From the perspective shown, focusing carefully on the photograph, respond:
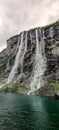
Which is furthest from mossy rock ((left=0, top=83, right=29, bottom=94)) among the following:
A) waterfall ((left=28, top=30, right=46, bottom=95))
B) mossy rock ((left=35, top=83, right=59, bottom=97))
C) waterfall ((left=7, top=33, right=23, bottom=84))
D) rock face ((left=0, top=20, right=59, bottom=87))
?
mossy rock ((left=35, top=83, right=59, bottom=97))

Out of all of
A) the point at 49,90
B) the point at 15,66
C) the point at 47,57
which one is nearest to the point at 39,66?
the point at 47,57

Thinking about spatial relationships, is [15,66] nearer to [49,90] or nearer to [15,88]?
[15,88]

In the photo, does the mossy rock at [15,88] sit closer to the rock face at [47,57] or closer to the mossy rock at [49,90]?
the rock face at [47,57]

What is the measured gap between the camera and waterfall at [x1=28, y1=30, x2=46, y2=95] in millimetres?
144938

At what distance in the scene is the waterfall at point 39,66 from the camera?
144938mm

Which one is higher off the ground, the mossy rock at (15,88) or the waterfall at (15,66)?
the waterfall at (15,66)

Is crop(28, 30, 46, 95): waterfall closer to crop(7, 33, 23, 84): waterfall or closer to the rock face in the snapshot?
the rock face

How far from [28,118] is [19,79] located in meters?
109

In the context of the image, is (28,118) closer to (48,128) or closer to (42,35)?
(48,128)

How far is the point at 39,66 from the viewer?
154 m

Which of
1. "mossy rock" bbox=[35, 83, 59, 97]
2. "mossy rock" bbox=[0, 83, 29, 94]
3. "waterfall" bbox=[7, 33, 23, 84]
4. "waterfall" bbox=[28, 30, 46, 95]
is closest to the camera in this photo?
"mossy rock" bbox=[35, 83, 59, 97]

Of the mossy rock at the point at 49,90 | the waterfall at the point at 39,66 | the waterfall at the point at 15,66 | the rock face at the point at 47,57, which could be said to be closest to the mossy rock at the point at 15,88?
the rock face at the point at 47,57

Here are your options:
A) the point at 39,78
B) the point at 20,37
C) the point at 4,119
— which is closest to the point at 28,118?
the point at 4,119

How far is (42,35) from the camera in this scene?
164375 mm
